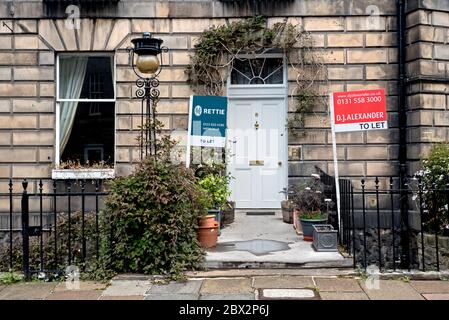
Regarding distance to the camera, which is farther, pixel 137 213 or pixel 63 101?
pixel 63 101

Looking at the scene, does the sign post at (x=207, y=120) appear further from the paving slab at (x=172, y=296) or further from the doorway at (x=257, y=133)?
the paving slab at (x=172, y=296)

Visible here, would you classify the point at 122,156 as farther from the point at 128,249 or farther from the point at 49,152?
the point at 128,249

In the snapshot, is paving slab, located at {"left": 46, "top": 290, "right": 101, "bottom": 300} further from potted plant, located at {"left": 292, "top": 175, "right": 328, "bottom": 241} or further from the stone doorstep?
the stone doorstep

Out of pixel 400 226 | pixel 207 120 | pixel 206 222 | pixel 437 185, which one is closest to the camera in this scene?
pixel 206 222

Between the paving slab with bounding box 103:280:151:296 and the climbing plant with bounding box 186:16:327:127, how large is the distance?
5203mm

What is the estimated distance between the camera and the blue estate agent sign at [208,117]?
9.30 meters

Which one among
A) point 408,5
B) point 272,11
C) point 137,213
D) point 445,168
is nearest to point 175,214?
point 137,213

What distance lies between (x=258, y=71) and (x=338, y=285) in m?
6.15

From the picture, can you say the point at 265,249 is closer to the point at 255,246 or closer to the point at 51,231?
the point at 255,246

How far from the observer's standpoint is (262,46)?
1076cm

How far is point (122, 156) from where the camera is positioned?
35.2 ft

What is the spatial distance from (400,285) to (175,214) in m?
3.01

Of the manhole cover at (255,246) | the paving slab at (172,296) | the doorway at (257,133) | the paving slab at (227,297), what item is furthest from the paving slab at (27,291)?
the doorway at (257,133)

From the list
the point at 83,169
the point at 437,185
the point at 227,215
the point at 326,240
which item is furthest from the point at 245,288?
the point at 83,169
